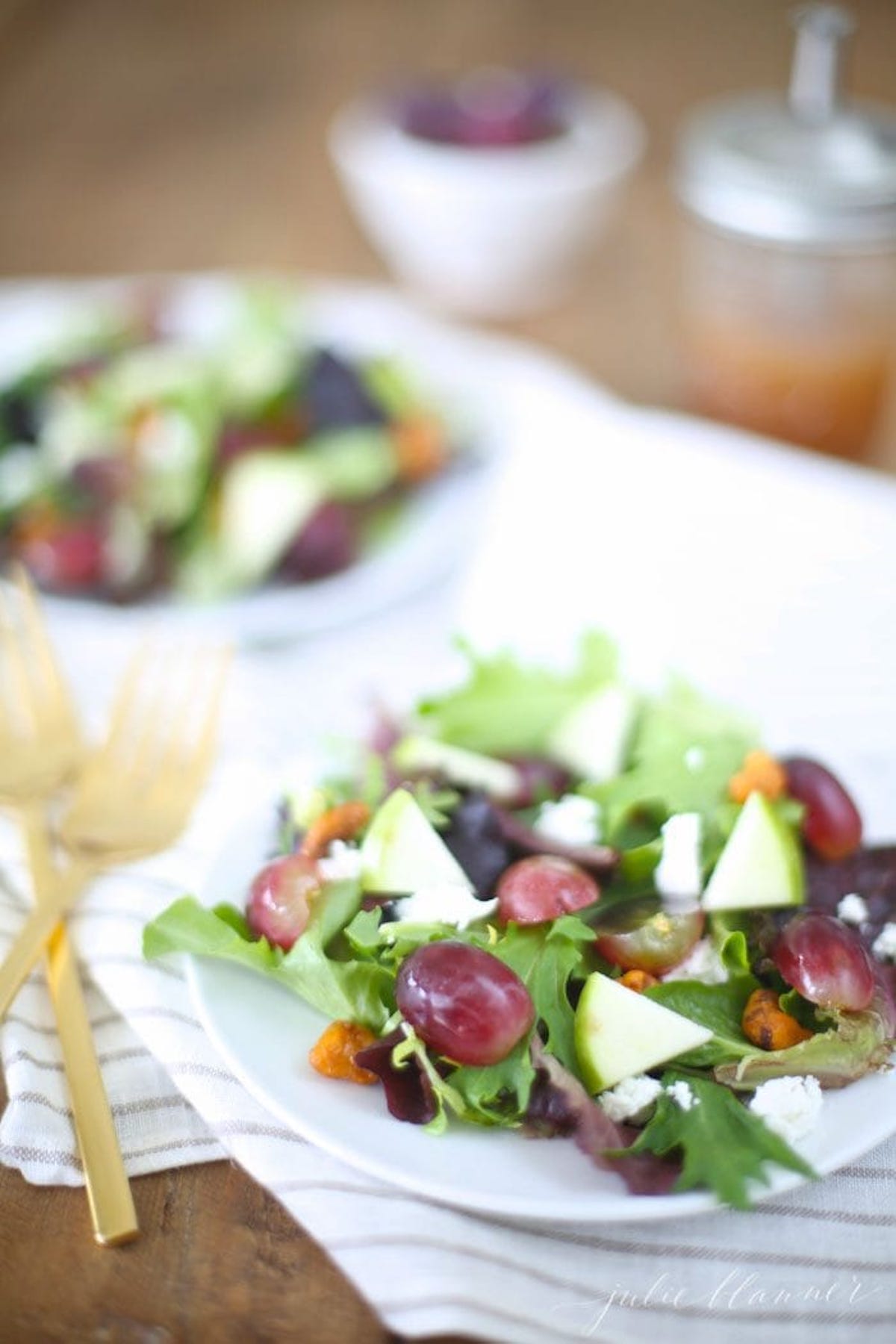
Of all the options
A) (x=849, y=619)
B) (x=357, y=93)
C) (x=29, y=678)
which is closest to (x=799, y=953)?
(x=849, y=619)

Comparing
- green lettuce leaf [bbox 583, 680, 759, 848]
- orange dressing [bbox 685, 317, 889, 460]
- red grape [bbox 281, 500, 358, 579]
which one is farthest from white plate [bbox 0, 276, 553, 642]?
green lettuce leaf [bbox 583, 680, 759, 848]

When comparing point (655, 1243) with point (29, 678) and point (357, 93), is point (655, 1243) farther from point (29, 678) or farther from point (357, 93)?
point (357, 93)

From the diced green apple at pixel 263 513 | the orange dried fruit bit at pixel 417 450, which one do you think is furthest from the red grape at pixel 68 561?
the orange dried fruit bit at pixel 417 450

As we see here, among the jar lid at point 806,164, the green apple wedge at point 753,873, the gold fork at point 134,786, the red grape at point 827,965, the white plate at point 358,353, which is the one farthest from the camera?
the jar lid at point 806,164

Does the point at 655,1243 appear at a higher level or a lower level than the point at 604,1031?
lower

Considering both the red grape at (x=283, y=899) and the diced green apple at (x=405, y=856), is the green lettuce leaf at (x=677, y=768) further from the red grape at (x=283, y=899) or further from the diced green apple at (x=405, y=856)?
the red grape at (x=283, y=899)

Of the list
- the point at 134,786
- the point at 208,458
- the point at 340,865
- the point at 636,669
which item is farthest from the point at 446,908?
the point at 208,458

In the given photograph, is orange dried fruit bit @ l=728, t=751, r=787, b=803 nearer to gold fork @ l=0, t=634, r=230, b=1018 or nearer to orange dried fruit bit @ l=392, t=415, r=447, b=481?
gold fork @ l=0, t=634, r=230, b=1018
